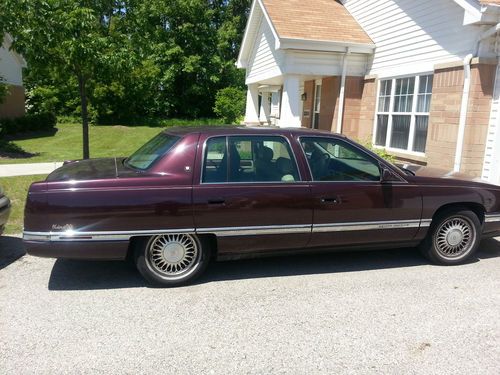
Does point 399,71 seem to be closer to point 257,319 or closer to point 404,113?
point 404,113

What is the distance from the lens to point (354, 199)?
480cm

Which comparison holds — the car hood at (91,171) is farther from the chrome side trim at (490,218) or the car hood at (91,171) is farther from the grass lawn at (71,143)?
the grass lawn at (71,143)

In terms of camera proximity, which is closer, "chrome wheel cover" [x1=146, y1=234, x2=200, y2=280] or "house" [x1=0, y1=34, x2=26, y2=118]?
"chrome wheel cover" [x1=146, y1=234, x2=200, y2=280]

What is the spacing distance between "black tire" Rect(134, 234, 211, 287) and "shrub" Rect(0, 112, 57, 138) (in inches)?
703

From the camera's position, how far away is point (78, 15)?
8570mm

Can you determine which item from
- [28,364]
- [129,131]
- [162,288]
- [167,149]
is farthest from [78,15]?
[129,131]

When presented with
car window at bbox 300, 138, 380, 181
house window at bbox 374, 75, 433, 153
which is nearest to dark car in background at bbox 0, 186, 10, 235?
car window at bbox 300, 138, 380, 181

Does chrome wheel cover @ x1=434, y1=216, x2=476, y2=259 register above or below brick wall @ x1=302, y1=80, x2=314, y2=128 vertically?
below

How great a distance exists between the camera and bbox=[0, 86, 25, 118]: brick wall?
71.3 ft

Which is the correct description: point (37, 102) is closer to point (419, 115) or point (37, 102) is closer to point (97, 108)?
point (97, 108)

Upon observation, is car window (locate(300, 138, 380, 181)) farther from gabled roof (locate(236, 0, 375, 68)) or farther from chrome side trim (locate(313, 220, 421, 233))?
gabled roof (locate(236, 0, 375, 68))

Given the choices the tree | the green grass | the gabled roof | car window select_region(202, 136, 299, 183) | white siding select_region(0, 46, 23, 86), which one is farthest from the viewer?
white siding select_region(0, 46, 23, 86)

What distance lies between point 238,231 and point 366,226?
142 cm

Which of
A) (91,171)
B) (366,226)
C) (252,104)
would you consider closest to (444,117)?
(366,226)
